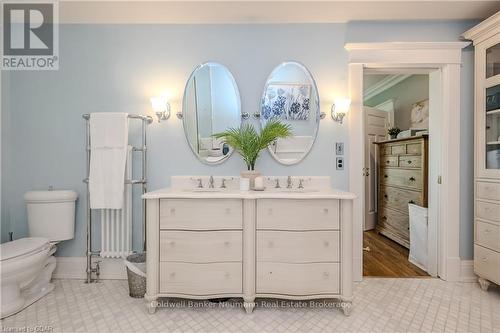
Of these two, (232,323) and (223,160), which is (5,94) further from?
(232,323)

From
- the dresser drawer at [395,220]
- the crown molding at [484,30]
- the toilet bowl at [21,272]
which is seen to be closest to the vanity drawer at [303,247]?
the toilet bowl at [21,272]

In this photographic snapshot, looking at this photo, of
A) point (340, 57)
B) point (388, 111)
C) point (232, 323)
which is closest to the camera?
point (232, 323)

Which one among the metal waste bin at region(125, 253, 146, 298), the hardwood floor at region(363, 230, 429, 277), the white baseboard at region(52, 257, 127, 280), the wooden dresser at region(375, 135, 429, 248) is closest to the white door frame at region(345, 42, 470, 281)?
the hardwood floor at region(363, 230, 429, 277)

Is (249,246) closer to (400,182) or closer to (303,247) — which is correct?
(303,247)

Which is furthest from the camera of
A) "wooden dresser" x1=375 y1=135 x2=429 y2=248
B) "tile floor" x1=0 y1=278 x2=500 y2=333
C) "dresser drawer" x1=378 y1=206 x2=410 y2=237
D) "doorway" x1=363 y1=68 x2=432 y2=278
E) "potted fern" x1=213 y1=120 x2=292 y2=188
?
"dresser drawer" x1=378 y1=206 x2=410 y2=237

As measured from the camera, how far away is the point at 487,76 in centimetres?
213

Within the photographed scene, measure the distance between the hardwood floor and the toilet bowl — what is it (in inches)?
108

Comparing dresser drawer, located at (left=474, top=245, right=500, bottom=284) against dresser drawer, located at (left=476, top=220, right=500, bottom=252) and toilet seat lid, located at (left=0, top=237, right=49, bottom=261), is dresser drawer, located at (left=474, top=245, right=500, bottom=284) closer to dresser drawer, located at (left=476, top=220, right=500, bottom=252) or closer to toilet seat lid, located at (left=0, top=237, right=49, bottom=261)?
dresser drawer, located at (left=476, top=220, right=500, bottom=252)

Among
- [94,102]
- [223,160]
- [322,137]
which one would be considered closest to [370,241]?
[322,137]

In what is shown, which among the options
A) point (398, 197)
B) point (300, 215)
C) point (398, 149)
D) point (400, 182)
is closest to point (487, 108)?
point (398, 149)

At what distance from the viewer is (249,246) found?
5.96 feet

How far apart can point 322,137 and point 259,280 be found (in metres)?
1.34

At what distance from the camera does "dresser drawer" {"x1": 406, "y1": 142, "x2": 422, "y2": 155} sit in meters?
2.95

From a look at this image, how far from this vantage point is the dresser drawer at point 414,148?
9.69 feet
